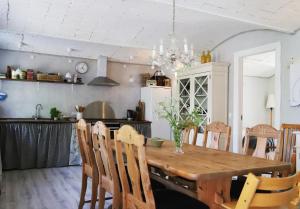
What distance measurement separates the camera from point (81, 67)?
6.13 meters

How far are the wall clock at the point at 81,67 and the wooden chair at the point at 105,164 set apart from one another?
12.7 feet

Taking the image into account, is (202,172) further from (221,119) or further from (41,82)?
(41,82)

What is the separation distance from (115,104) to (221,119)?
109 inches

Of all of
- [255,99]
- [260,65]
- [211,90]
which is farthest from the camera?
[255,99]

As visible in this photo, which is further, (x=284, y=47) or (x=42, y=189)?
(x=284, y=47)

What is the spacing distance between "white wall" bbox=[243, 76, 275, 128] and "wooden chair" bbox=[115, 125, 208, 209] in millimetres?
6000

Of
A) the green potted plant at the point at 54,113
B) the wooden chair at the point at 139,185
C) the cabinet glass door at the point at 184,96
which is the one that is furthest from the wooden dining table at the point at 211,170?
the green potted plant at the point at 54,113

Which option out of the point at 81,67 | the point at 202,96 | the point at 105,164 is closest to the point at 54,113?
the point at 81,67

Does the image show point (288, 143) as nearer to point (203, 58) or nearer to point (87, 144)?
point (87, 144)

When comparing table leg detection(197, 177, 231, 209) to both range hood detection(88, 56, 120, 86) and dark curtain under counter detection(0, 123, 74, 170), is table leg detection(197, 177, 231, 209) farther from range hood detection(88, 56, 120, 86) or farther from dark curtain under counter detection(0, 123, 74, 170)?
range hood detection(88, 56, 120, 86)

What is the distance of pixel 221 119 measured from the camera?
480cm

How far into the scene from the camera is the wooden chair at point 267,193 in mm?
1112

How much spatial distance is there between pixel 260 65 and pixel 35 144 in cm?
544

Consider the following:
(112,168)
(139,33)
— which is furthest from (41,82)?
(112,168)
